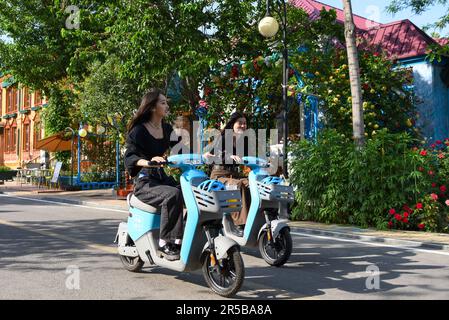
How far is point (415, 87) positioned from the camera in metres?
16.5

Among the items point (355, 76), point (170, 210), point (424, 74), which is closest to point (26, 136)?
point (424, 74)

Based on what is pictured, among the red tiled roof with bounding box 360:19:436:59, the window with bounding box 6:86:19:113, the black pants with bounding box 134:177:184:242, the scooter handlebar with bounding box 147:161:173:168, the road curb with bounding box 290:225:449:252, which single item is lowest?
the road curb with bounding box 290:225:449:252

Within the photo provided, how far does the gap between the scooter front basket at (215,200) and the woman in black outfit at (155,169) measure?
0.33 m

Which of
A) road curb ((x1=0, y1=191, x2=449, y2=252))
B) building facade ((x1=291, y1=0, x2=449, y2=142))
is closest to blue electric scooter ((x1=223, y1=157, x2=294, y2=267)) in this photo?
road curb ((x1=0, y1=191, x2=449, y2=252))

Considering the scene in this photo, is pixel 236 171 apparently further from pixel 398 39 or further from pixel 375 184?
pixel 398 39

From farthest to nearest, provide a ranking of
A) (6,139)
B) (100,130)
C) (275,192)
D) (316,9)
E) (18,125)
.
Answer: (6,139) < (18,125) < (100,130) < (316,9) < (275,192)

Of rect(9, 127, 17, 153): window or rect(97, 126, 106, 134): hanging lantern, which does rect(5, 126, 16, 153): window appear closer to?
rect(9, 127, 17, 153): window

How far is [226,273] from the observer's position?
185 inches

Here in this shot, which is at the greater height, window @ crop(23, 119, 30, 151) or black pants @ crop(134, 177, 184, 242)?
window @ crop(23, 119, 30, 151)

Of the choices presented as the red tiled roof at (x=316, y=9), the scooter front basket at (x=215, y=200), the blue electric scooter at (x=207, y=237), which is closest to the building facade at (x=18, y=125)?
the red tiled roof at (x=316, y=9)

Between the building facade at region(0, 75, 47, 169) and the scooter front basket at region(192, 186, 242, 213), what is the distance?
3347 cm

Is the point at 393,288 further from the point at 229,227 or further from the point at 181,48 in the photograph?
the point at 181,48

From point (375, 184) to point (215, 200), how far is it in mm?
5927

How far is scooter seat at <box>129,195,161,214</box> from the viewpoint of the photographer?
522cm
